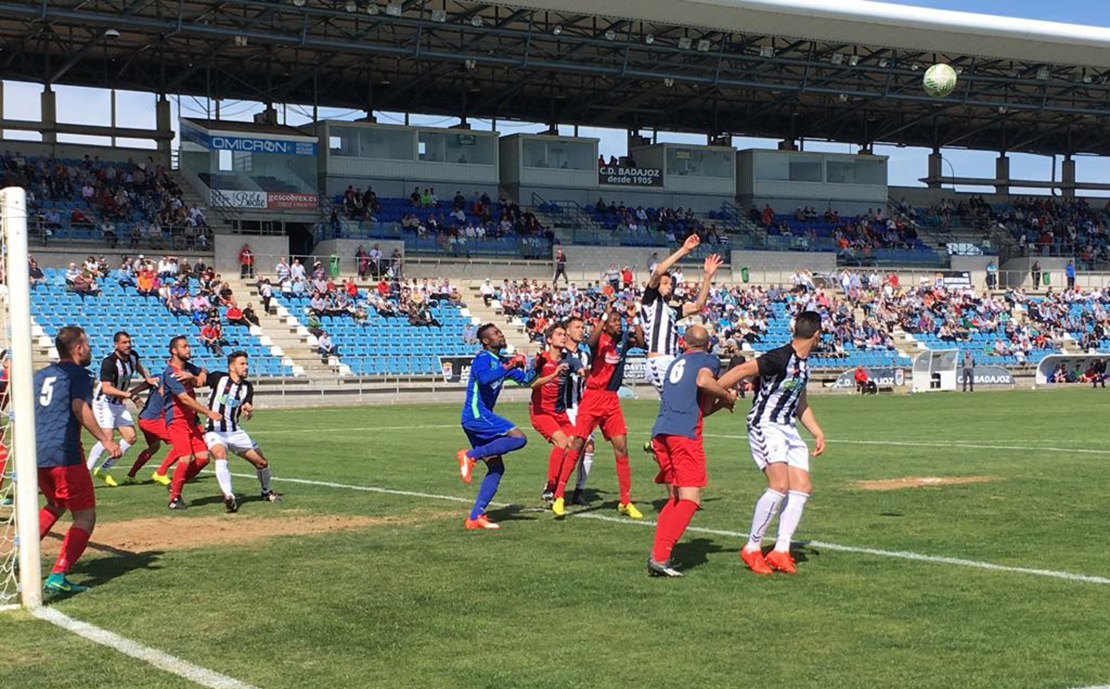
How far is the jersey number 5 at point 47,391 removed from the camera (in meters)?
10.6

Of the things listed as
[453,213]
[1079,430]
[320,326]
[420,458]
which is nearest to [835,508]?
[420,458]

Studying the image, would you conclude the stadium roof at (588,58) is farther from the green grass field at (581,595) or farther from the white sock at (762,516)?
the white sock at (762,516)

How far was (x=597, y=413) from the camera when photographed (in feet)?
49.3

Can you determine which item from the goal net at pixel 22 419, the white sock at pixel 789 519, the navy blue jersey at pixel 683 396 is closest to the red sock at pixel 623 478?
Answer: the navy blue jersey at pixel 683 396

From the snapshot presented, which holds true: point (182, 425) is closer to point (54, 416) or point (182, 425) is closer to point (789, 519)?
point (54, 416)

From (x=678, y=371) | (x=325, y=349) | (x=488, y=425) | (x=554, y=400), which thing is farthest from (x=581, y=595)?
(x=325, y=349)

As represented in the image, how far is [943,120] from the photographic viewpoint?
74.0 m

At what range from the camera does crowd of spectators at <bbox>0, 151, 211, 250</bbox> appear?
49500 millimetres

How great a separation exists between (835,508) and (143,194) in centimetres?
4357

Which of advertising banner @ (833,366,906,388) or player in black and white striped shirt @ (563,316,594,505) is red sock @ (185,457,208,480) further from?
advertising banner @ (833,366,906,388)

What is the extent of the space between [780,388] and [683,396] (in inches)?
31.5

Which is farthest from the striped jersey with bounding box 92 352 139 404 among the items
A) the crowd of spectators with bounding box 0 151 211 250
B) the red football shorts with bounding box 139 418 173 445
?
the crowd of spectators with bounding box 0 151 211 250

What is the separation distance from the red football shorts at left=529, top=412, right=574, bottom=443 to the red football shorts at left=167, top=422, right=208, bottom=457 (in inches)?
172

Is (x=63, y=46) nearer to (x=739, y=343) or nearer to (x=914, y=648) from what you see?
(x=739, y=343)
